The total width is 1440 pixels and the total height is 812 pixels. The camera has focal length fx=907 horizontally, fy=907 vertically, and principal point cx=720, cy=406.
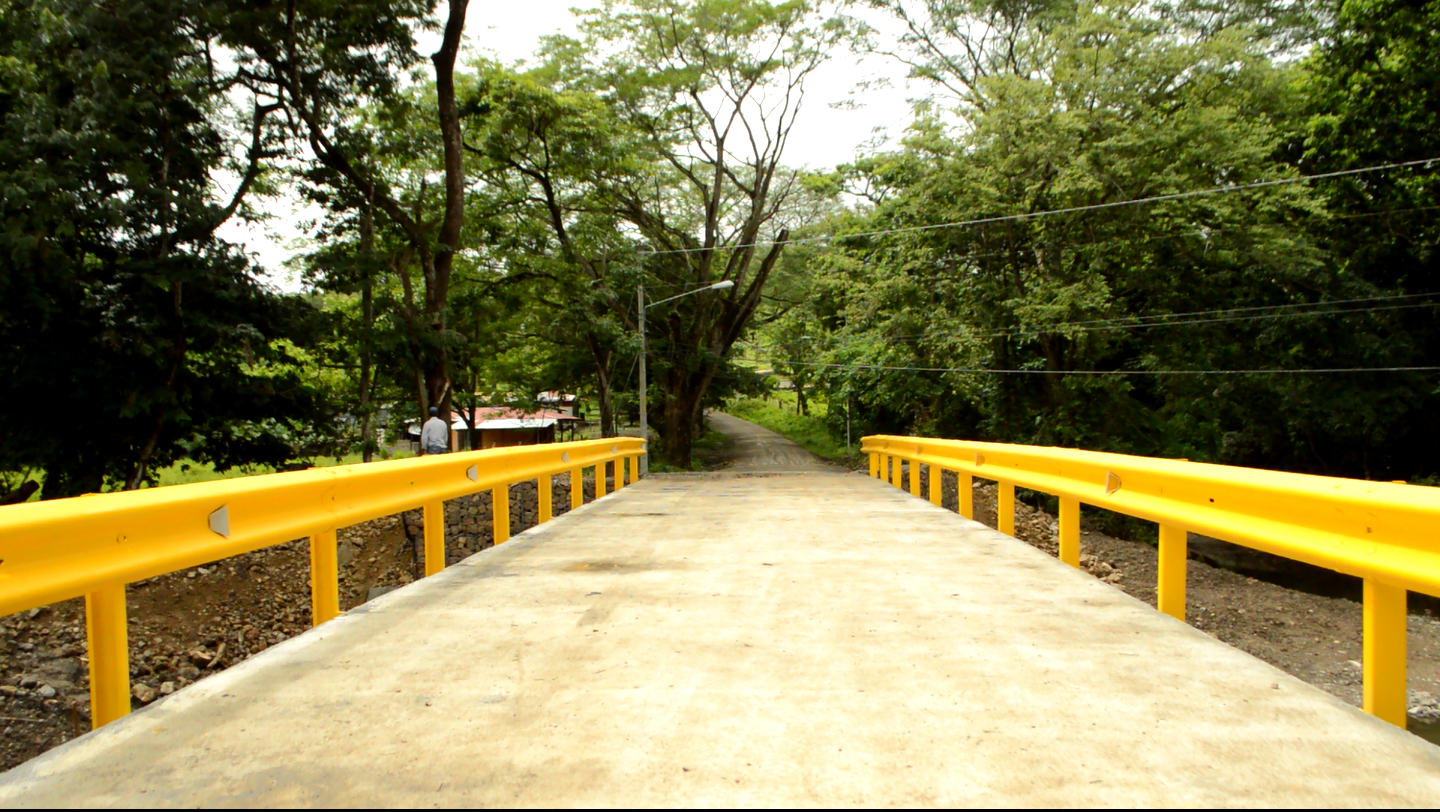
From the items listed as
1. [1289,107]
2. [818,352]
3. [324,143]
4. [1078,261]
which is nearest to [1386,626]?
[324,143]

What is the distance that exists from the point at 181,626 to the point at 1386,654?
16.0 meters

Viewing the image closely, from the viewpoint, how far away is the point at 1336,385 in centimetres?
2312

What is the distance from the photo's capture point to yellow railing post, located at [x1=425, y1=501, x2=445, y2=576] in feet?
19.5

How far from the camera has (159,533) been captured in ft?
11.3

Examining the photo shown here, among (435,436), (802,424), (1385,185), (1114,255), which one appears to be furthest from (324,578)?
(802,424)

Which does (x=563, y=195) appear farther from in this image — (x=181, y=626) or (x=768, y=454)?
(x=768, y=454)

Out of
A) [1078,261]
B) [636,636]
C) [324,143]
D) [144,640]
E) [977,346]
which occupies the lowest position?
[144,640]

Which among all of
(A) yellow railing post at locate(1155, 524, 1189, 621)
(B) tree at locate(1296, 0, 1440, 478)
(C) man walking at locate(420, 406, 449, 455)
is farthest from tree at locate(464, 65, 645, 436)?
(A) yellow railing post at locate(1155, 524, 1189, 621)

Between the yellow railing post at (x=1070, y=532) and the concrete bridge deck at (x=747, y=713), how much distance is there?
0.86m

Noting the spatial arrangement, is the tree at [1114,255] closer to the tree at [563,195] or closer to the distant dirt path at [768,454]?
the tree at [563,195]

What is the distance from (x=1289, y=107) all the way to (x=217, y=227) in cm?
2569

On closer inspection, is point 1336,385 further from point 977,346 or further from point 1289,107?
point 977,346

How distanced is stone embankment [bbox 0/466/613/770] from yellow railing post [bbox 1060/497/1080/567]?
279 inches

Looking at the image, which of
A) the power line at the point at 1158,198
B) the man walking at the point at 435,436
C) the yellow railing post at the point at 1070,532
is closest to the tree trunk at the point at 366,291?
the man walking at the point at 435,436
